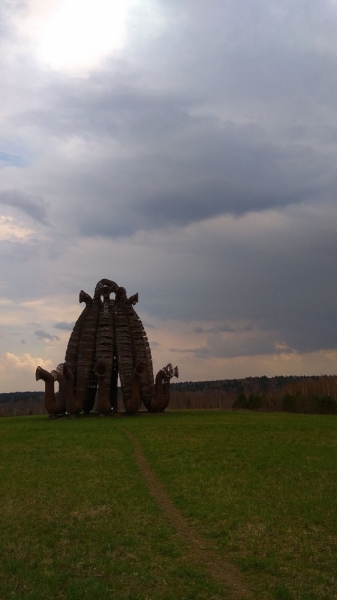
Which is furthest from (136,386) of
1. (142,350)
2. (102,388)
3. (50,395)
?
(50,395)

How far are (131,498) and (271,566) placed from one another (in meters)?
6.27

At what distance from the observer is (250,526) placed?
1198 cm

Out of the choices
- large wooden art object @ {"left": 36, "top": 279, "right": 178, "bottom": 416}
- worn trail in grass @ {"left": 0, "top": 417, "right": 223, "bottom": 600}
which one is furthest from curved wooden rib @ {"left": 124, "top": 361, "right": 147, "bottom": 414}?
worn trail in grass @ {"left": 0, "top": 417, "right": 223, "bottom": 600}

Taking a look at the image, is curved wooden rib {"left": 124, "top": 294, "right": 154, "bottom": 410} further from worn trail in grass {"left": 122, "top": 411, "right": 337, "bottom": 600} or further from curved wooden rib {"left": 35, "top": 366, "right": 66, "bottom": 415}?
worn trail in grass {"left": 122, "top": 411, "right": 337, "bottom": 600}

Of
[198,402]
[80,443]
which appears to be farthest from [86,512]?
[198,402]

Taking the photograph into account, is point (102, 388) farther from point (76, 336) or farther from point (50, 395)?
point (76, 336)

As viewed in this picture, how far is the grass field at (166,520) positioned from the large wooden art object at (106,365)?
20.2 m

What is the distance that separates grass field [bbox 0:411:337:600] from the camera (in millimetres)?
8980

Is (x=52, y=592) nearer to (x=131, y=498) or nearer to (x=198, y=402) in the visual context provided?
(x=131, y=498)

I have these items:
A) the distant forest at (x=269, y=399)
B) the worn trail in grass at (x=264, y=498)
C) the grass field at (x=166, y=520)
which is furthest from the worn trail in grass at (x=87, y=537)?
the distant forest at (x=269, y=399)

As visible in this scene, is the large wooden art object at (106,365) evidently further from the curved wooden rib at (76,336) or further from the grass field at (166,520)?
the grass field at (166,520)

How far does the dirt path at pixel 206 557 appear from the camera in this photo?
8573mm

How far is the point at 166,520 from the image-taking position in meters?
12.8

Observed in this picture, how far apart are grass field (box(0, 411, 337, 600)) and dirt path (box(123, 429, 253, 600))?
140 mm
